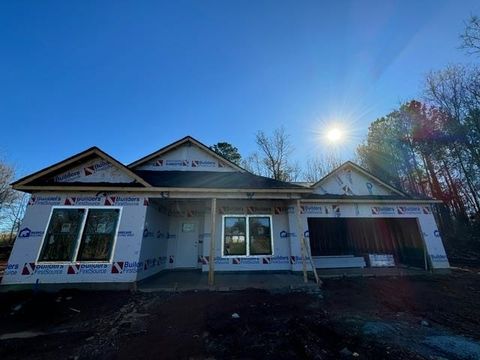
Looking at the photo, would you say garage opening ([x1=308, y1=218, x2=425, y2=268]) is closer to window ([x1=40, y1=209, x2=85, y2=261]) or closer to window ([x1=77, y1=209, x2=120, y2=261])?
window ([x1=77, y1=209, x2=120, y2=261])

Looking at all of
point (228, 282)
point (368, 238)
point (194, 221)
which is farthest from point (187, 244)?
point (368, 238)

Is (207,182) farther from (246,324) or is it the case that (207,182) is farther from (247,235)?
(246,324)

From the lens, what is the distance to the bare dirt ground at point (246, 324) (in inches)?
133

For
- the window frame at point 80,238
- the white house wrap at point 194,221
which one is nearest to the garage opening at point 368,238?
the white house wrap at point 194,221

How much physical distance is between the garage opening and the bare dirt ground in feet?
12.1

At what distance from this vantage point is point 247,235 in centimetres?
954

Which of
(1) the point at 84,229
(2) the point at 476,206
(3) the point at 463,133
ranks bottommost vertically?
(1) the point at 84,229

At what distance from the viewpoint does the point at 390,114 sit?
68.7 ft

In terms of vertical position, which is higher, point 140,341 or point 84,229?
point 84,229

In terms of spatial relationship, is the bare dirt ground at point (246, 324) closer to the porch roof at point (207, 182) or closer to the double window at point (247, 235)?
the double window at point (247, 235)

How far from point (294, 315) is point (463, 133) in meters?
21.1

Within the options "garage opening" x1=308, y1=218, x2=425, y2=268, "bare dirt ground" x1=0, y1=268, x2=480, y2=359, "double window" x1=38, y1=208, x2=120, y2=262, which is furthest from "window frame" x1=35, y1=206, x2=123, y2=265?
"garage opening" x1=308, y1=218, x2=425, y2=268

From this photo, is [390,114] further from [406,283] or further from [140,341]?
[140,341]

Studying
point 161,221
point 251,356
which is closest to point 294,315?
point 251,356
